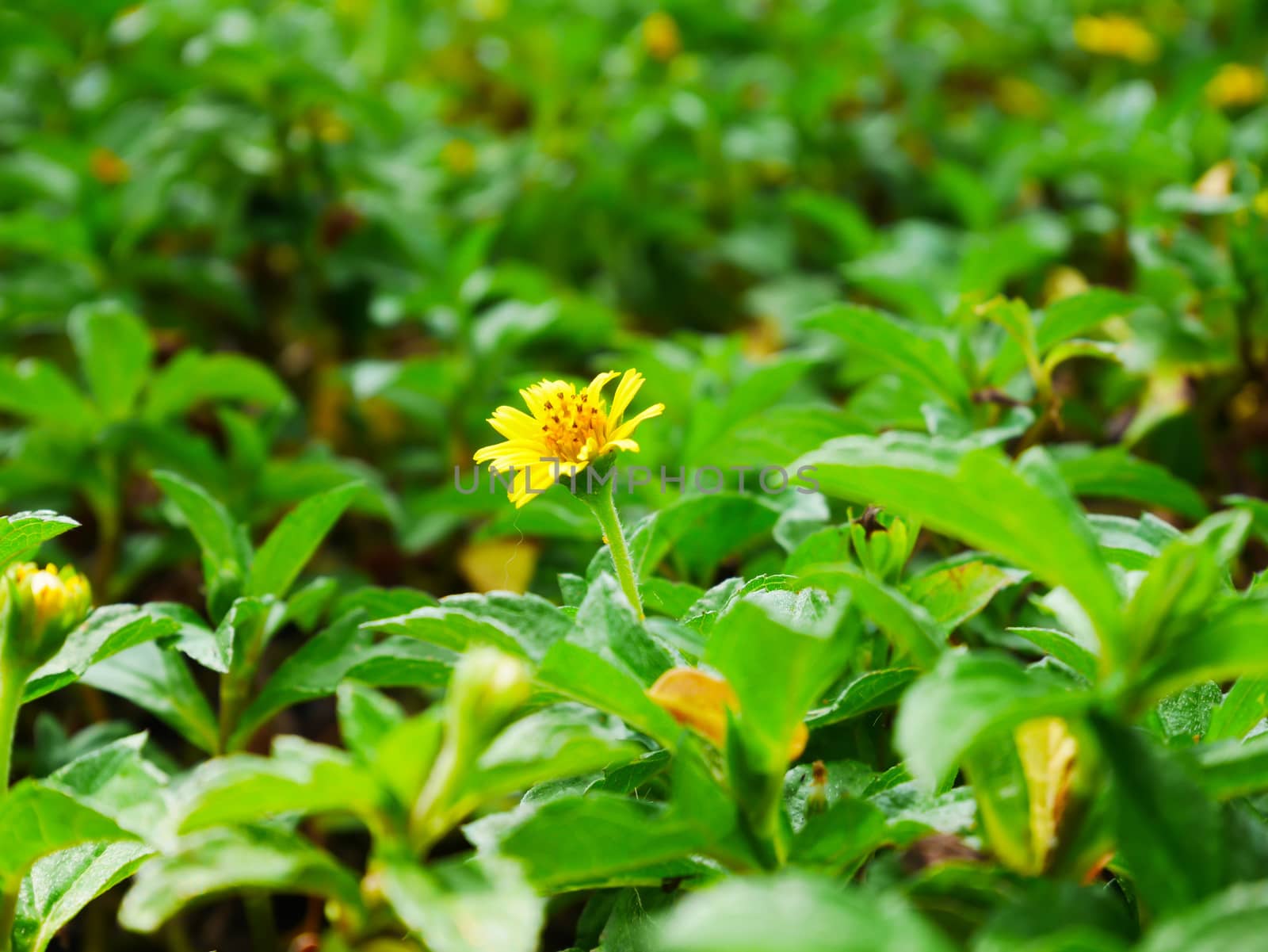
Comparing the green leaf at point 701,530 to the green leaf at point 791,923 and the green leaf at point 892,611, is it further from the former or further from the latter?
the green leaf at point 791,923

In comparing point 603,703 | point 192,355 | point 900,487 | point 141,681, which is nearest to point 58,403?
point 192,355

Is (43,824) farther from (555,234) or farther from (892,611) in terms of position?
(555,234)

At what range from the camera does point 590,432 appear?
36.3 inches

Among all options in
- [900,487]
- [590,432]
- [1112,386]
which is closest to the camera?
[900,487]

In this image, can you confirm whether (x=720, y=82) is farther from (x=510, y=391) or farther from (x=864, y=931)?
(x=864, y=931)

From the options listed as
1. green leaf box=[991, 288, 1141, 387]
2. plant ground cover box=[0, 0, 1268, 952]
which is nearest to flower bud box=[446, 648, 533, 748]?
plant ground cover box=[0, 0, 1268, 952]

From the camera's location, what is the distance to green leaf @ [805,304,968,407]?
110 centimetres

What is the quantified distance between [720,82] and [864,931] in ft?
6.82

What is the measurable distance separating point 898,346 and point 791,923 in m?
0.75

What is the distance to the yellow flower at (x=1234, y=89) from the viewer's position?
2.31 m

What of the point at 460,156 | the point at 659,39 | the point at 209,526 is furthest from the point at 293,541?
the point at 659,39

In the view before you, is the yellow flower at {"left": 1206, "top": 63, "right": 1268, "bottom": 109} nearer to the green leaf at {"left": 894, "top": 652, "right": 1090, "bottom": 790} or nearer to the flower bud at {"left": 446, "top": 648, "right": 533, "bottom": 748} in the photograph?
the green leaf at {"left": 894, "top": 652, "right": 1090, "bottom": 790}

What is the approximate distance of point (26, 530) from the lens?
85 centimetres

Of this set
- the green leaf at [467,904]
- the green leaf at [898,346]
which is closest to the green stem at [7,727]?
the green leaf at [467,904]
